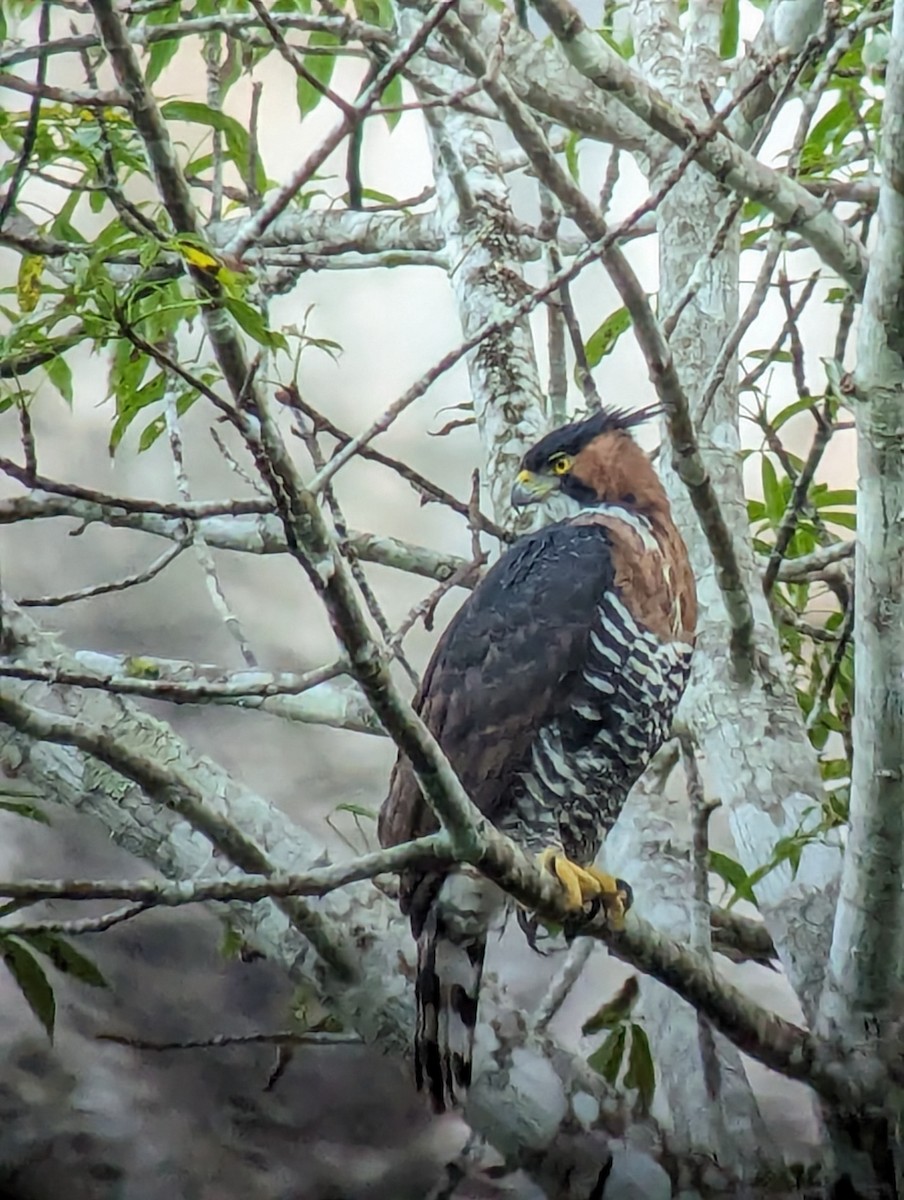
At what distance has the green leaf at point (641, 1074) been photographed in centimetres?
115

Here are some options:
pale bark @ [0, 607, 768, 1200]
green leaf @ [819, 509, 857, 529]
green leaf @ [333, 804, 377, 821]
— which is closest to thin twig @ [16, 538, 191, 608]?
pale bark @ [0, 607, 768, 1200]

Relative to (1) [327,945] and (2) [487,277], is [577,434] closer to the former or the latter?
(2) [487,277]

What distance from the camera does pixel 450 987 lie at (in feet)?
3.75

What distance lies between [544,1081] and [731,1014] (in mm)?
171

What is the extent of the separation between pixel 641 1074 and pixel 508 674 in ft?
1.21

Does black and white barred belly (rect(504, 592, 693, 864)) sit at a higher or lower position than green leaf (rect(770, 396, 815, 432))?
lower

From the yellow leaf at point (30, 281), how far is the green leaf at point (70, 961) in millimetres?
526

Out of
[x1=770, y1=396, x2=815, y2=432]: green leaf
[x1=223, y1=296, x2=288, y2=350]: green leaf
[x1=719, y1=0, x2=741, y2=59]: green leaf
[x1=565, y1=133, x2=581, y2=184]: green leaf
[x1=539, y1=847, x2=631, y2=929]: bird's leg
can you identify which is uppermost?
[x1=719, y1=0, x2=741, y2=59]: green leaf

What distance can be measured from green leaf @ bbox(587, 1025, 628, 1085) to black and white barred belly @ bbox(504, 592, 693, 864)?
187 mm

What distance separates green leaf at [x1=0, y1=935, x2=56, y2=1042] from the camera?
3.45 ft

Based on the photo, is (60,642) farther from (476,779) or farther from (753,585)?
(753,585)

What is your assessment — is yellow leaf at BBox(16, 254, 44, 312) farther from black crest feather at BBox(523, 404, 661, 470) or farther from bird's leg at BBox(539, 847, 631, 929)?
bird's leg at BBox(539, 847, 631, 929)

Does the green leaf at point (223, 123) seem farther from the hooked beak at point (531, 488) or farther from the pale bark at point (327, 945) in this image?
the pale bark at point (327, 945)

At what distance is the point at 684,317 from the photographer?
147 cm
